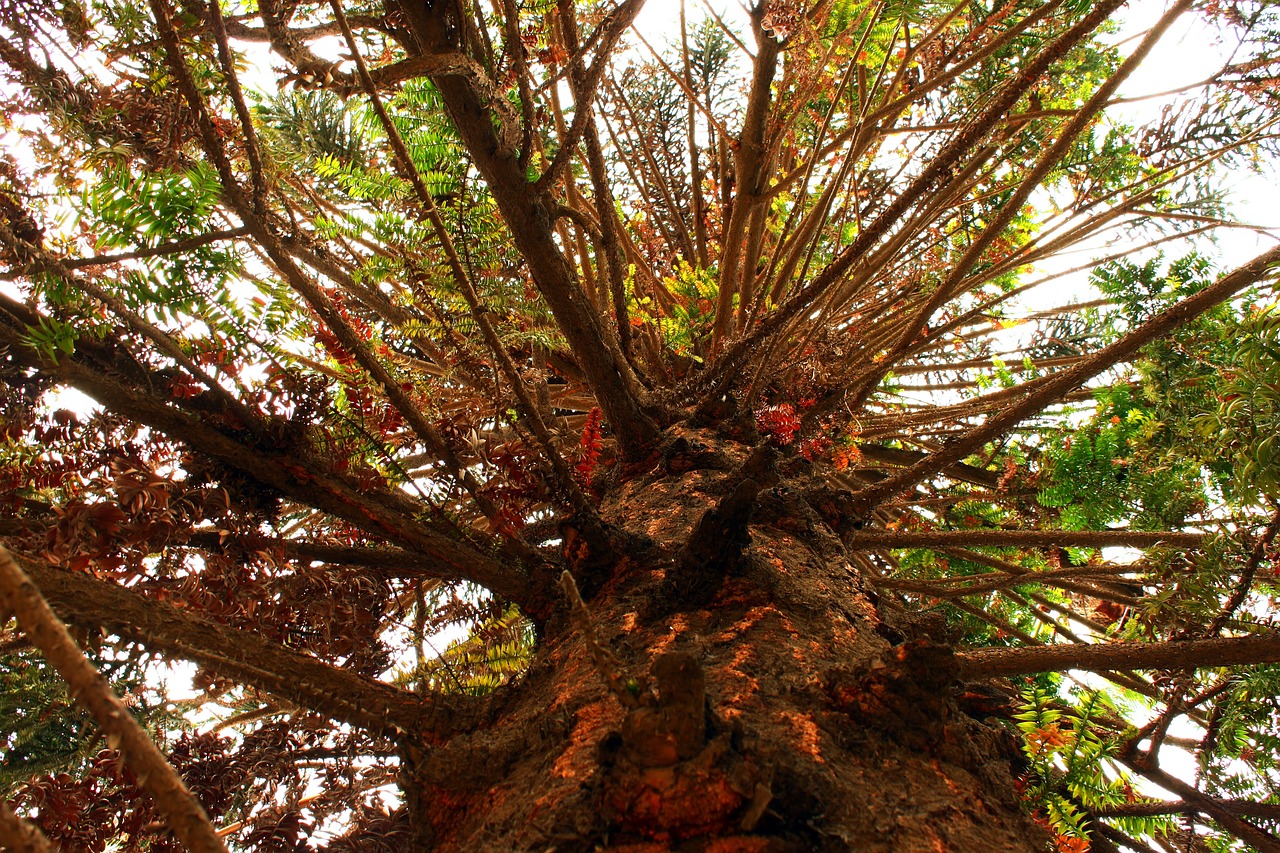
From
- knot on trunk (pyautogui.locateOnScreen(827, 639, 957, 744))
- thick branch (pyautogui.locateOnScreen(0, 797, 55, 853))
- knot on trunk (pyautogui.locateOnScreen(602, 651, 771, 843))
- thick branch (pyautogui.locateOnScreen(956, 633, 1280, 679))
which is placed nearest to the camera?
thick branch (pyautogui.locateOnScreen(0, 797, 55, 853))

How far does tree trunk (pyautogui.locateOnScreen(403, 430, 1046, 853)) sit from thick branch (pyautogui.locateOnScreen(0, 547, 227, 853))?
39 cm

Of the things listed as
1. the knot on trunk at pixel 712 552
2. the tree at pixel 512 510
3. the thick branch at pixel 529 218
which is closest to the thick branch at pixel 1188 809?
the tree at pixel 512 510

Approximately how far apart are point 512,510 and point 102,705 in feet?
4.50

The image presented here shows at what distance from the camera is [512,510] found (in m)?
1.96

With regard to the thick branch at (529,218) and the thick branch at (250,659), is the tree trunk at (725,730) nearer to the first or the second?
the thick branch at (250,659)

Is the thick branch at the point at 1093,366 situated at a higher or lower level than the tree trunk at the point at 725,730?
higher

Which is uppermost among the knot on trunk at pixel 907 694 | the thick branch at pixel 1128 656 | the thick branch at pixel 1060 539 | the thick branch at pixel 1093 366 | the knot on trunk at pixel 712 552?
the thick branch at pixel 1093 366

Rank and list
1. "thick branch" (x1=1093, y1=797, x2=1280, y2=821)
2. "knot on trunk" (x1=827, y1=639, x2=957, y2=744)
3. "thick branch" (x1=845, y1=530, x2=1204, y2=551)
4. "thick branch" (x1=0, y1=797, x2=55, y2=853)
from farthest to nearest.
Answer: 1. "thick branch" (x1=845, y1=530, x2=1204, y2=551)
2. "thick branch" (x1=1093, y1=797, x2=1280, y2=821)
3. "knot on trunk" (x1=827, y1=639, x2=957, y2=744)
4. "thick branch" (x1=0, y1=797, x2=55, y2=853)

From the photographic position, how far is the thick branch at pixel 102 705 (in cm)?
58

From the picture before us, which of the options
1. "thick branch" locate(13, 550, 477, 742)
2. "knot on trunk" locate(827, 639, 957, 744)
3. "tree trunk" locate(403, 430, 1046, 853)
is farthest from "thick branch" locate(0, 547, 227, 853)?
"knot on trunk" locate(827, 639, 957, 744)

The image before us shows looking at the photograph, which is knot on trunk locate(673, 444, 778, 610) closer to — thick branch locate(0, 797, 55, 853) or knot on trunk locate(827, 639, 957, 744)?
knot on trunk locate(827, 639, 957, 744)

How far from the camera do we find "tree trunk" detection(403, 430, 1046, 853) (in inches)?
34.7

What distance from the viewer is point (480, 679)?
182cm

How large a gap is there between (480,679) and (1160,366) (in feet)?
8.01
